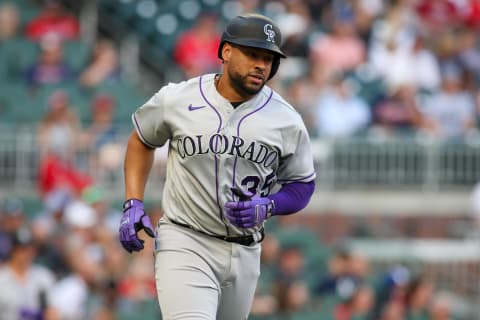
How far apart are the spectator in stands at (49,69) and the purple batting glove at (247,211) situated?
7.82 m

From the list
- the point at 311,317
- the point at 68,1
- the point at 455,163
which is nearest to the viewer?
the point at 311,317

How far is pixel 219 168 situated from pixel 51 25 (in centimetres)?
869

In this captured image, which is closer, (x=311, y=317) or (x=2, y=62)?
(x=311, y=317)

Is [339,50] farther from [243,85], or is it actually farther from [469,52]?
[243,85]

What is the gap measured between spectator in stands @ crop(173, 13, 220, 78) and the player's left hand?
825 cm

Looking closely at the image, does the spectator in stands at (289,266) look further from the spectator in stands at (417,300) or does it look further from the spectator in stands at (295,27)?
the spectator in stands at (295,27)

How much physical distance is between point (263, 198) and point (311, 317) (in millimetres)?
5335

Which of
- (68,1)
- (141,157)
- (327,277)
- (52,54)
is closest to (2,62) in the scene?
(52,54)

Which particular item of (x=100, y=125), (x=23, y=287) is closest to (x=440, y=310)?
(x=100, y=125)

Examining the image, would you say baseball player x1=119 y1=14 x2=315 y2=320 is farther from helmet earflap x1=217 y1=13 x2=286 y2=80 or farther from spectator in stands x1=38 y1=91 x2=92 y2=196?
spectator in stands x1=38 y1=91 x2=92 y2=196

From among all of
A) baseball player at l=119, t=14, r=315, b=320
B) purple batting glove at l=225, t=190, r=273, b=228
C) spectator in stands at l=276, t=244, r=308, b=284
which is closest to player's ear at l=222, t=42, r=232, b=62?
baseball player at l=119, t=14, r=315, b=320

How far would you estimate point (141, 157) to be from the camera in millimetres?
6637

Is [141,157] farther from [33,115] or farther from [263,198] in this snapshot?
[33,115]

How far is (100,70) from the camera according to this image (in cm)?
1423
